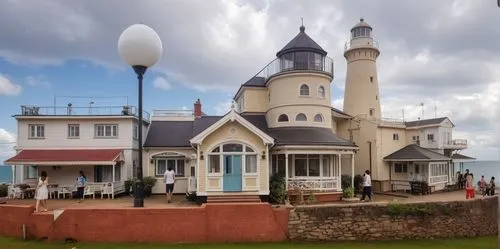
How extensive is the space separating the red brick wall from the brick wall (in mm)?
1436

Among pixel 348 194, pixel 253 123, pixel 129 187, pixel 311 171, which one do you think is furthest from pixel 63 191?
pixel 348 194

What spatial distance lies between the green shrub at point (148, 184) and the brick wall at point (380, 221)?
11463mm

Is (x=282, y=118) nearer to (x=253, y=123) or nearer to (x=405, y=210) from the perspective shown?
(x=253, y=123)

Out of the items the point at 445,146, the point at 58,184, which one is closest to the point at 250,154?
the point at 58,184

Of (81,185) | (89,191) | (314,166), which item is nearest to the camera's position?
(81,185)

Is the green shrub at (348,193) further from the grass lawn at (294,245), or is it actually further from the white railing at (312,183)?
the grass lawn at (294,245)

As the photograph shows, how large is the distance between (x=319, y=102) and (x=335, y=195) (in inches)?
216

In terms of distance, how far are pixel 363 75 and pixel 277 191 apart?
49.4 ft

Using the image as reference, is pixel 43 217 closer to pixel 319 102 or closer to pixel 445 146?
pixel 319 102

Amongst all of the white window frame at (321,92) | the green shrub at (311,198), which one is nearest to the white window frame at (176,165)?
the green shrub at (311,198)

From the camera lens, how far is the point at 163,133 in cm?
2448

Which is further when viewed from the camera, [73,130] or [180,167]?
[180,167]

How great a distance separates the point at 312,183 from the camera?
66.1ft

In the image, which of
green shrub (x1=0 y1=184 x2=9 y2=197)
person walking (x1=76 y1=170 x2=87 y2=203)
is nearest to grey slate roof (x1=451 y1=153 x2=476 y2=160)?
person walking (x1=76 y1=170 x2=87 y2=203)
